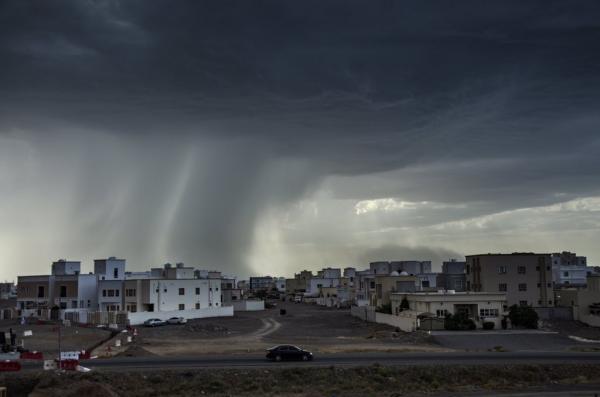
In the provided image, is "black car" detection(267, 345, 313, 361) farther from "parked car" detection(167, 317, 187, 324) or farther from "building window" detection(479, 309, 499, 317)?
"parked car" detection(167, 317, 187, 324)

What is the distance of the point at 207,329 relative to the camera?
94688mm

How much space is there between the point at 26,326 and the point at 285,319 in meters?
44.1

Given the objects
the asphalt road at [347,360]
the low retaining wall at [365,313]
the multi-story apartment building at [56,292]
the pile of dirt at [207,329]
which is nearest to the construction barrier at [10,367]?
the asphalt road at [347,360]

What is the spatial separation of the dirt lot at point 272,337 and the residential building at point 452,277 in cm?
3680

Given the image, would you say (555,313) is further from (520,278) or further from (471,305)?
(471,305)

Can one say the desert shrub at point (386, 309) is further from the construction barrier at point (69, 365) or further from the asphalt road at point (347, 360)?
the construction barrier at point (69, 365)

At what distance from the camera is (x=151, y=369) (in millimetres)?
50719

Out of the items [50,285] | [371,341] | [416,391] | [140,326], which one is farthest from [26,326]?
[416,391]

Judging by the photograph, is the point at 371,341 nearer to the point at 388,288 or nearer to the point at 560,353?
the point at 560,353

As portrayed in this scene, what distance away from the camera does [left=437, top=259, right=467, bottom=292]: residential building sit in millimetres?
141375

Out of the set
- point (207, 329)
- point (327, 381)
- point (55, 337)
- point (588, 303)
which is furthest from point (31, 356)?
point (588, 303)

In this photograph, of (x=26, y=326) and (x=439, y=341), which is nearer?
(x=439, y=341)

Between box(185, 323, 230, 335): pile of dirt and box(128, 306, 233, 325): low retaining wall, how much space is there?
23.9 ft

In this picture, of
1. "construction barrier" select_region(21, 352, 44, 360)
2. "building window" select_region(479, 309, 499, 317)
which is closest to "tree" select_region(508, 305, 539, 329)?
"building window" select_region(479, 309, 499, 317)
